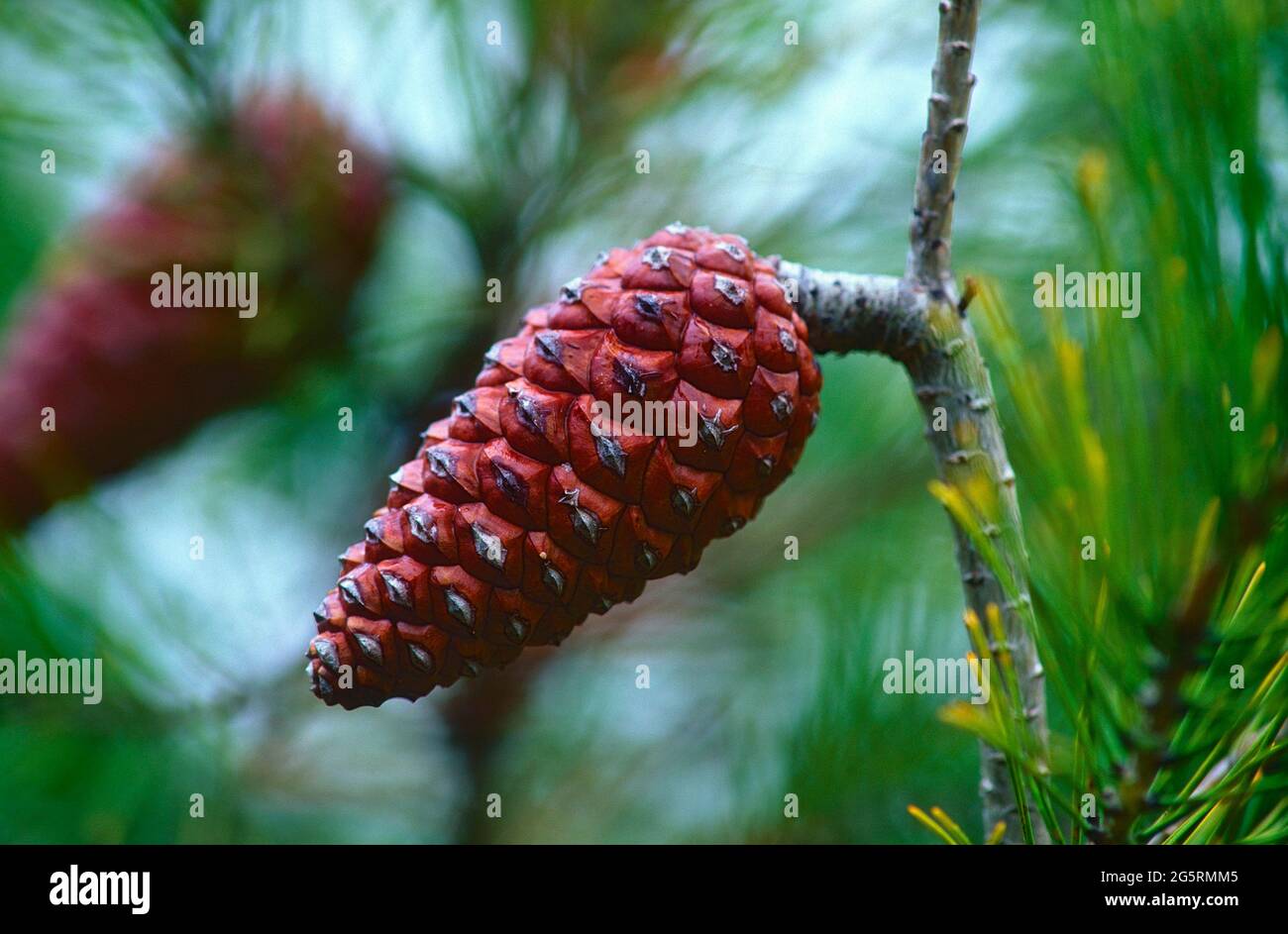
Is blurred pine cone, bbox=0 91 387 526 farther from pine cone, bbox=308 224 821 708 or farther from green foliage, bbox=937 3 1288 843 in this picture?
green foliage, bbox=937 3 1288 843

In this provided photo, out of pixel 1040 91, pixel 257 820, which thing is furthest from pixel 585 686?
pixel 1040 91

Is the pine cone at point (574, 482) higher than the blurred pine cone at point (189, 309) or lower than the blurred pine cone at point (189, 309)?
lower

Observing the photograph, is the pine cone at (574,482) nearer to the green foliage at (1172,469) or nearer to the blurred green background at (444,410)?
the green foliage at (1172,469)

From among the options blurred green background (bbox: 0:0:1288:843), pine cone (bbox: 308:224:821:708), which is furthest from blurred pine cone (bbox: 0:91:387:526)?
pine cone (bbox: 308:224:821:708)

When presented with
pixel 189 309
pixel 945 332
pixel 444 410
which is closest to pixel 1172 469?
pixel 945 332

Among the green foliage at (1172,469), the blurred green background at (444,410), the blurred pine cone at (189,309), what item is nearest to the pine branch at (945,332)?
the green foliage at (1172,469)
